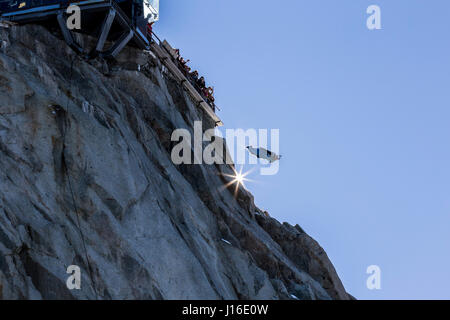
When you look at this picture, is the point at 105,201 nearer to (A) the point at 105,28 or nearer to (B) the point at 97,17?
(A) the point at 105,28

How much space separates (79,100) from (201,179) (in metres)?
9.99

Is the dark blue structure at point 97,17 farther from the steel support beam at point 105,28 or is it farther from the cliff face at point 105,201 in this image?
the cliff face at point 105,201

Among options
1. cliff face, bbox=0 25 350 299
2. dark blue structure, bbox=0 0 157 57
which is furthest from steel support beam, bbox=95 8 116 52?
cliff face, bbox=0 25 350 299

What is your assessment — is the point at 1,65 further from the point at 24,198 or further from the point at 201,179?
the point at 201,179

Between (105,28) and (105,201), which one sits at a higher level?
(105,28)

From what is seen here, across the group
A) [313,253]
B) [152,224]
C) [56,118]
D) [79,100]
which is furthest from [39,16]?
[313,253]

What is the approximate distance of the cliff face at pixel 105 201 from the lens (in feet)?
76.1

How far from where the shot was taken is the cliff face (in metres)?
23.2

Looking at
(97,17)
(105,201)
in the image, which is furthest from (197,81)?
(105,201)

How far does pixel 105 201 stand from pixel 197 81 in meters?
25.9

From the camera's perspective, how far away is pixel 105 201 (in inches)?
1045

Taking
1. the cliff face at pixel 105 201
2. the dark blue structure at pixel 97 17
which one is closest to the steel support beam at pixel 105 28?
the dark blue structure at pixel 97 17

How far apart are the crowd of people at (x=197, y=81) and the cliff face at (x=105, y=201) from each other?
911 cm

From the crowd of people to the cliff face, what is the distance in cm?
911
